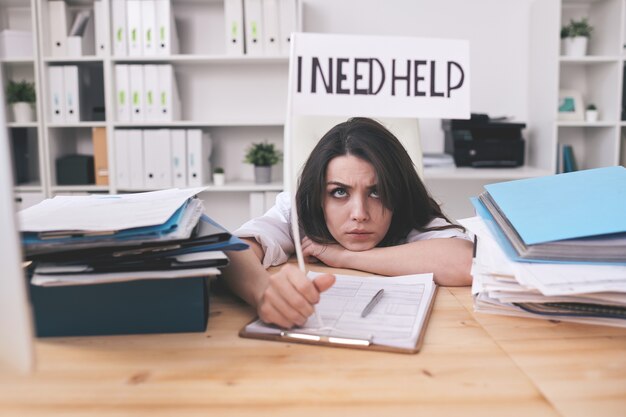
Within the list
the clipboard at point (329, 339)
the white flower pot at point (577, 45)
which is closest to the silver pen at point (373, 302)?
the clipboard at point (329, 339)

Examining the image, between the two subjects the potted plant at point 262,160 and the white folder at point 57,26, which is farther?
the potted plant at point 262,160

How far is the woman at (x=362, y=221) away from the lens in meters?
1.05

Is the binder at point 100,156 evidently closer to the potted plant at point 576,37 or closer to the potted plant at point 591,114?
the potted plant at point 576,37

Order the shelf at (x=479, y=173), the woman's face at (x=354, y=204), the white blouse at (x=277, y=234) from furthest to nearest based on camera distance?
the shelf at (x=479, y=173) → the woman's face at (x=354, y=204) → the white blouse at (x=277, y=234)

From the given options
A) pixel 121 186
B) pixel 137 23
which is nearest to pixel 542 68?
pixel 137 23

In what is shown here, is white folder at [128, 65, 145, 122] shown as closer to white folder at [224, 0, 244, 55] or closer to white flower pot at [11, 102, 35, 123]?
white folder at [224, 0, 244, 55]

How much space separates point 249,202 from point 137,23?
120 cm

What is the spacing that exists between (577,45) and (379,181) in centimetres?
244

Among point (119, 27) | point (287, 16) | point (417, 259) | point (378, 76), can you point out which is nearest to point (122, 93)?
point (119, 27)

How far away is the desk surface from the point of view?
53 cm

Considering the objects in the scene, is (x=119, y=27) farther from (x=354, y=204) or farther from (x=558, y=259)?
(x=558, y=259)

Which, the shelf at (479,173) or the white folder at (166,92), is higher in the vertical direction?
the white folder at (166,92)

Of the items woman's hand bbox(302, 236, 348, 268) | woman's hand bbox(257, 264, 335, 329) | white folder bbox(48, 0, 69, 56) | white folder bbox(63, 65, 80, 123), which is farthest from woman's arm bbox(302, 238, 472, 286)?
white folder bbox(48, 0, 69, 56)

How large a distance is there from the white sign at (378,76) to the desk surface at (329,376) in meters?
0.32
